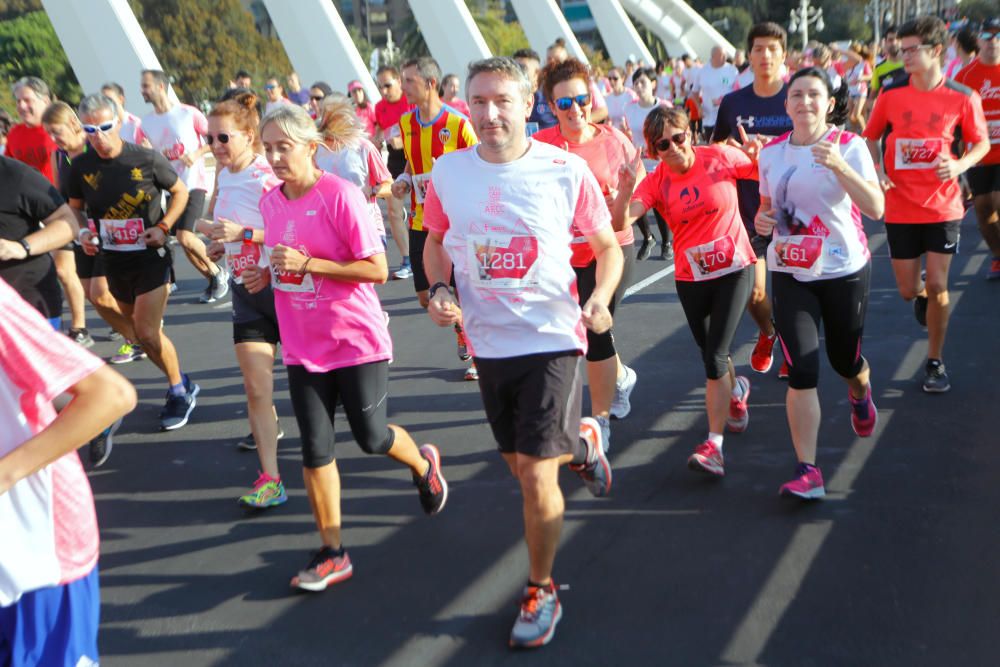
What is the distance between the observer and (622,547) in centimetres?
423

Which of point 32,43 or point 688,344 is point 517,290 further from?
point 32,43

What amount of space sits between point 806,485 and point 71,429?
341 centimetres

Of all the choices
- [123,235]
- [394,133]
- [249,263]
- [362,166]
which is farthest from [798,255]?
[394,133]

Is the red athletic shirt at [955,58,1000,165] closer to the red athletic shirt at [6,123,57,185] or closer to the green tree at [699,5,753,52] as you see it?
the red athletic shirt at [6,123,57,185]

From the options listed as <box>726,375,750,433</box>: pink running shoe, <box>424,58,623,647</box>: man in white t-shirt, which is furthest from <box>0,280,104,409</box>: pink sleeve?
<box>726,375,750,433</box>: pink running shoe

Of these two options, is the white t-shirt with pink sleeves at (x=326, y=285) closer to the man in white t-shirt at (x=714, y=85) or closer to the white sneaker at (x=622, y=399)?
the white sneaker at (x=622, y=399)

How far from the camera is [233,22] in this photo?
60750 mm

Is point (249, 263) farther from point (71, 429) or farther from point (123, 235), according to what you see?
point (71, 429)

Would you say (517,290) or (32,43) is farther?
(32,43)

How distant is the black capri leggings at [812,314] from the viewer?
4.52 m

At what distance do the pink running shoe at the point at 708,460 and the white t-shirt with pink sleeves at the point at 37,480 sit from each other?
3150mm

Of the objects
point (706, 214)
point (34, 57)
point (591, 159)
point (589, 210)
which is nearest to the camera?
point (589, 210)

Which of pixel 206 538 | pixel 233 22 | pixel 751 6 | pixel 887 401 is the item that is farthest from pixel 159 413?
pixel 751 6

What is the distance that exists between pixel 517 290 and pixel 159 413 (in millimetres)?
3918
